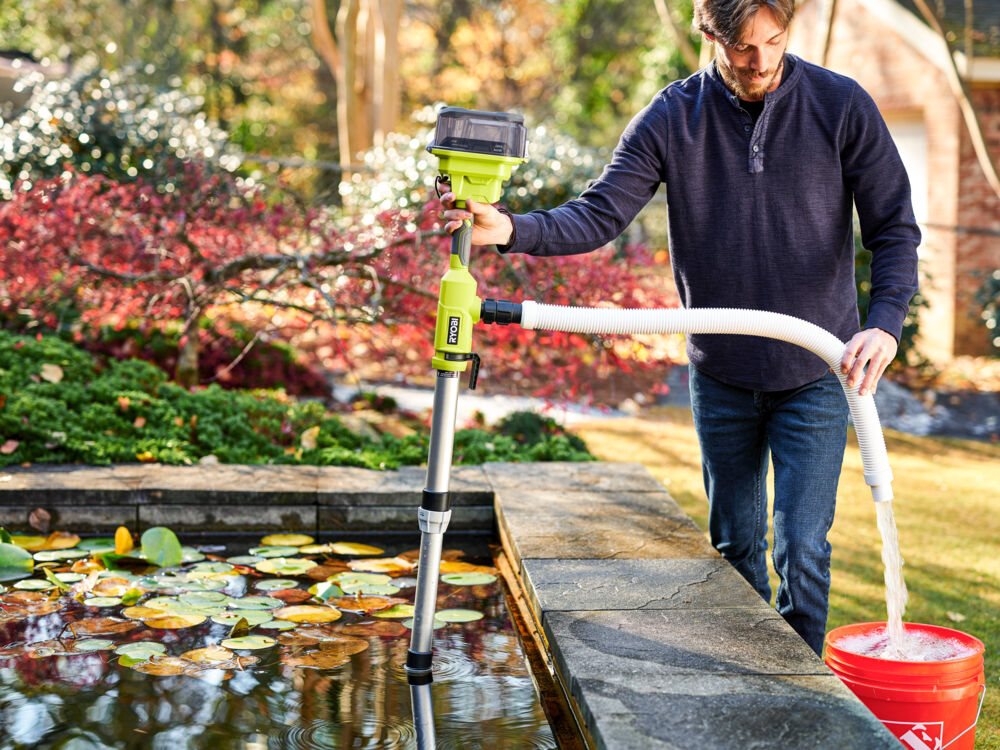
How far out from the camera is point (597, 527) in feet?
11.9

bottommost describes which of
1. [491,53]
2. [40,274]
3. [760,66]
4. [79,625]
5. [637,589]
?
[79,625]

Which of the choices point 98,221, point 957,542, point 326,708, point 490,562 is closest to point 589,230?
point 326,708

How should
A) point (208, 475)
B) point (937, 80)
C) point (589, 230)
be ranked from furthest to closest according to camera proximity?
1. point (937, 80)
2. point (208, 475)
3. point (589, 230)

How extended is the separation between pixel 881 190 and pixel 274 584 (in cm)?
202

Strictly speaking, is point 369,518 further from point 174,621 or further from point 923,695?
point 923,695

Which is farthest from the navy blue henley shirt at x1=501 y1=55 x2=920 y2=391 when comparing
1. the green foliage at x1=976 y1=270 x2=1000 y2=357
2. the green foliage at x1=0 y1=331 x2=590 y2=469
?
the green foliage at x1=976 y1=270 x2=1000 y2=357

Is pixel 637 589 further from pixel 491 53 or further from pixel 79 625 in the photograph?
pixel 491 53

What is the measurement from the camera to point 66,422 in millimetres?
4613

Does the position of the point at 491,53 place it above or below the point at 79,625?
above

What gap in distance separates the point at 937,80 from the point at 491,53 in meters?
12.0

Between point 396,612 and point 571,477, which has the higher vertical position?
point 571,477

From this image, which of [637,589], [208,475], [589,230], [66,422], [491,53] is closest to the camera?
[589,230]

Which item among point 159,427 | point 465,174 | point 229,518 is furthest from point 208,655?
point 159,427

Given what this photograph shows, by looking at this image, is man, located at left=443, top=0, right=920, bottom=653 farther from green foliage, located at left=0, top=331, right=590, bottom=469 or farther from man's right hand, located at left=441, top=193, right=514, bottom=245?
green foliage, located at left=0, top=331, right=590, bottom=469
